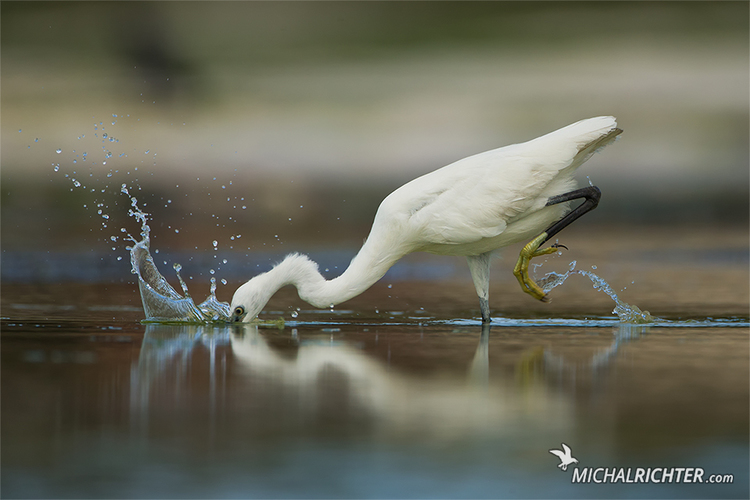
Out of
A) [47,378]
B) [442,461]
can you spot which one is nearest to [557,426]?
[442,461]

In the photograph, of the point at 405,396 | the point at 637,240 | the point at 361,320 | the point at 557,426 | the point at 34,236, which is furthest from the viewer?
the point at 637,240

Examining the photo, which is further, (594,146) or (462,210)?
(594,146)

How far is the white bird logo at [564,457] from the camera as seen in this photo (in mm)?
3924

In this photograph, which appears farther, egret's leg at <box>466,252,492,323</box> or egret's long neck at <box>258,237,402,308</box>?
egret's leg at <box>466,252,492,323</box>

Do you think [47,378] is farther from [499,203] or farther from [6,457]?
[499,203]

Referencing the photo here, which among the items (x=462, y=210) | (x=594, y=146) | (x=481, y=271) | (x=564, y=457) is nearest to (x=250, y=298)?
(x=462, y=210)

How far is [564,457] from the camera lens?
3.99 metres

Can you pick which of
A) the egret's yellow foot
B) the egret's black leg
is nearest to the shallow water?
the egret's yellow foot

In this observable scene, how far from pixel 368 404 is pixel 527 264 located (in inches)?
153

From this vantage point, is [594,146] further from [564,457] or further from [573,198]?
[564,457]

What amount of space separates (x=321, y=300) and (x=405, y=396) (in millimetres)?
3004

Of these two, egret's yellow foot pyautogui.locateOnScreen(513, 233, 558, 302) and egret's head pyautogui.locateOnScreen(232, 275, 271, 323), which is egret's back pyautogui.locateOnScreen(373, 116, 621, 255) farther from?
egret's head pyautogui.locateOnScreen(232, 275, 271, 323)

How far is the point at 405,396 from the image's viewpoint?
5.07m

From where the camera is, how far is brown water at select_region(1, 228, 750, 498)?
374 cm
